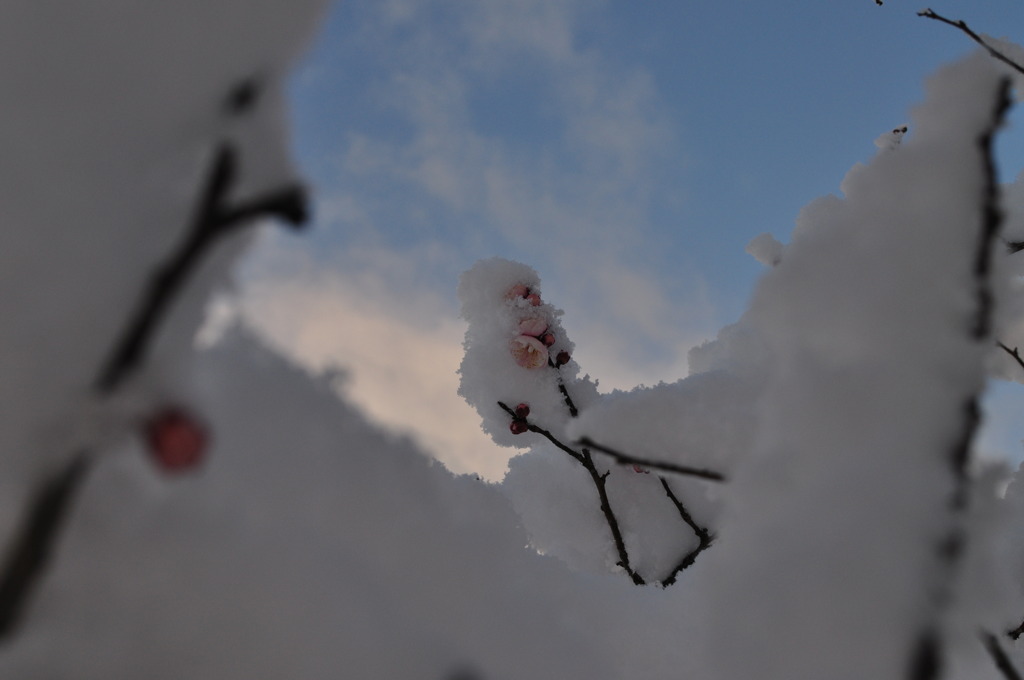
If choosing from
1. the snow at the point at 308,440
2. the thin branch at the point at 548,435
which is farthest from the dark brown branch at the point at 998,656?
the thin branch at the point at 548,435

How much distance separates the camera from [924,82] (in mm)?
594

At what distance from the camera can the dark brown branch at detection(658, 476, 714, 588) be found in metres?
1.71

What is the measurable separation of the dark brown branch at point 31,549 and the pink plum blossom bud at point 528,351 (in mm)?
1772

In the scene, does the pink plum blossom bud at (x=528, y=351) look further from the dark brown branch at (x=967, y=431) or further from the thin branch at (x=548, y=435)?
the dark brown branch at (x=967, y=431)

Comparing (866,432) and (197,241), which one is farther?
(866,432)

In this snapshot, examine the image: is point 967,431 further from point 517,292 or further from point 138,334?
point 517,292

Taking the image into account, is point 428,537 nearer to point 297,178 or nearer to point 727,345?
point 297,178

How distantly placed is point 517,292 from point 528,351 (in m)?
0.25

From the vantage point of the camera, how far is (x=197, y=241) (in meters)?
0.36

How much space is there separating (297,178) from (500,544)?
1.30ft

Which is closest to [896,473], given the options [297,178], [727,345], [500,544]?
[500,544]

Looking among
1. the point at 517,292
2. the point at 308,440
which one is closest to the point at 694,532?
the point at 517,292

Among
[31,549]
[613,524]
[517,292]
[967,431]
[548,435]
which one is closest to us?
[31,549]

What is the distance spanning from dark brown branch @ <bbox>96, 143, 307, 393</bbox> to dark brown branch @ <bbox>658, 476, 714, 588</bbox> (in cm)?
151
